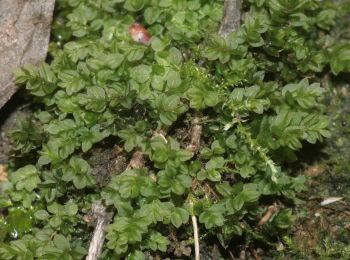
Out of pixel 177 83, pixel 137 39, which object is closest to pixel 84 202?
pixel 177 83

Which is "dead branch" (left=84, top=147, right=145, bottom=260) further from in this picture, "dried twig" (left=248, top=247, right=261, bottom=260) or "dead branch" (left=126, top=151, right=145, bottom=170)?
"dried twig" (left=248, top=247, right=261, bottom=260)

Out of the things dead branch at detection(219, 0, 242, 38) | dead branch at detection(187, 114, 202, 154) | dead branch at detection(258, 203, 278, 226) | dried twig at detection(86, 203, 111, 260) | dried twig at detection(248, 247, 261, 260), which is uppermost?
dead branch at detection(219, 0, 242, 38)

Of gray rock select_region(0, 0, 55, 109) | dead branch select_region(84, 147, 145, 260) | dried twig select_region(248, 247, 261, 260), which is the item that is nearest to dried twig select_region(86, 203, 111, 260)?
dead branch select_region(84, 147, 145, 260)

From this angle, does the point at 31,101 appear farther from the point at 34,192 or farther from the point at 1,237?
the point at 1,237

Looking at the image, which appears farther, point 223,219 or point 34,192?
point 34,192

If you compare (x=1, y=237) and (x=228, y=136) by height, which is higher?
(x=228, y=136)

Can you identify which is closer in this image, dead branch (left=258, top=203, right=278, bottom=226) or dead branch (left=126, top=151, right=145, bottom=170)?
dead branch (left=126, top=151, right=145, bottom=170)
